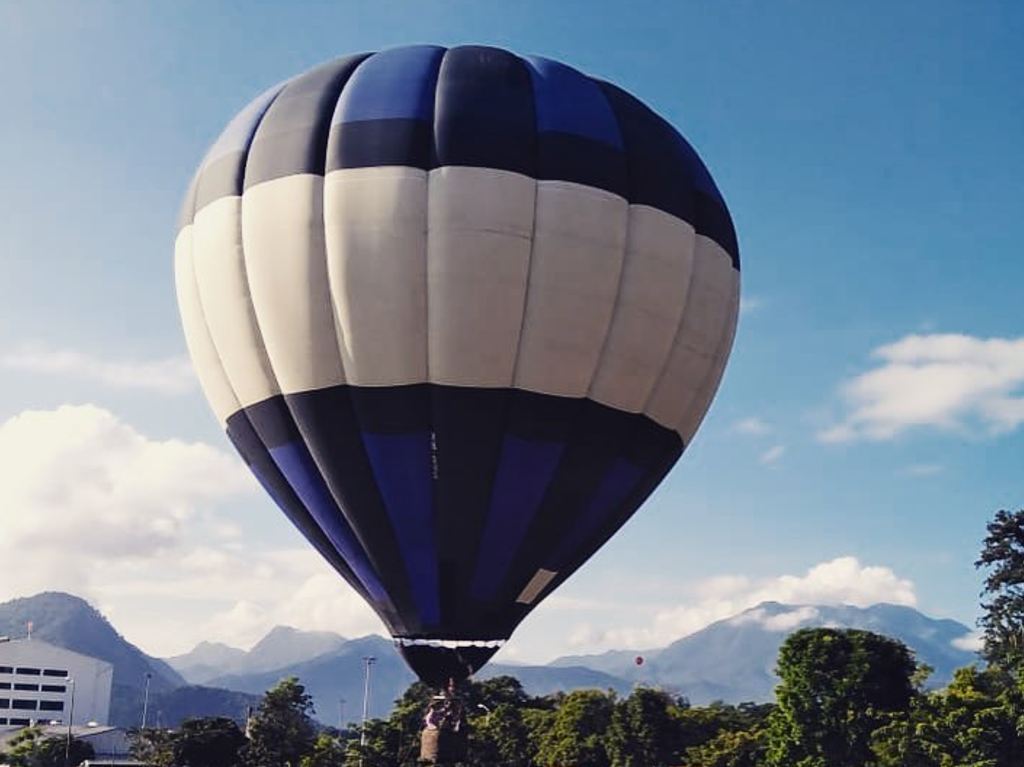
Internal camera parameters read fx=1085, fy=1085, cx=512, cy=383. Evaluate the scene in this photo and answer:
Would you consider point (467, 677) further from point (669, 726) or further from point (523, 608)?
point (669, 726)

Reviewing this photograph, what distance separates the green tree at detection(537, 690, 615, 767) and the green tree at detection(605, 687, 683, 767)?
5.72 feet

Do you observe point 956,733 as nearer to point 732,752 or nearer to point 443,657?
point 732,752

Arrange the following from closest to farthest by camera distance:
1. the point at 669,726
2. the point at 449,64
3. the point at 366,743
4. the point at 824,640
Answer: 1. the point at 449,64
2. the point at 824,640
3. the point at 669,726
4. the point at 366,743

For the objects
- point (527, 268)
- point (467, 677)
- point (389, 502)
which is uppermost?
point (527, 268)

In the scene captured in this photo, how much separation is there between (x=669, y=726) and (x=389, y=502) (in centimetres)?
4264

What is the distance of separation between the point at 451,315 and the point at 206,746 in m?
47.0

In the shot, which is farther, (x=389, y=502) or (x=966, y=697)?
(x=966, y=697)

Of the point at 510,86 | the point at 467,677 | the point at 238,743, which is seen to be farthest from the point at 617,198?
the point at 238,743

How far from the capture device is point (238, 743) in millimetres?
61094

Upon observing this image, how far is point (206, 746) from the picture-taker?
59344 mm

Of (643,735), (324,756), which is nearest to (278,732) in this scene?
(324,756)

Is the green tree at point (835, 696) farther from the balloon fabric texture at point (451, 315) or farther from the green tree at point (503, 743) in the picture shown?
the balloon fabric texture at point (451, 315)

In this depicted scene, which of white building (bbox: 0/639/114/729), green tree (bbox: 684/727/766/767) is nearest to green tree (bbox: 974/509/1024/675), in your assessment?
green tree (bbox: 684/727/766/767)

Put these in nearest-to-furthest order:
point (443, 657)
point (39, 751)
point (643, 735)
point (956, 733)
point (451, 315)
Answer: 1. point (451, 315)
2. point (443, 657)
3. point (956, 733)
4. point (643, 735)
5. point (39, 751)
